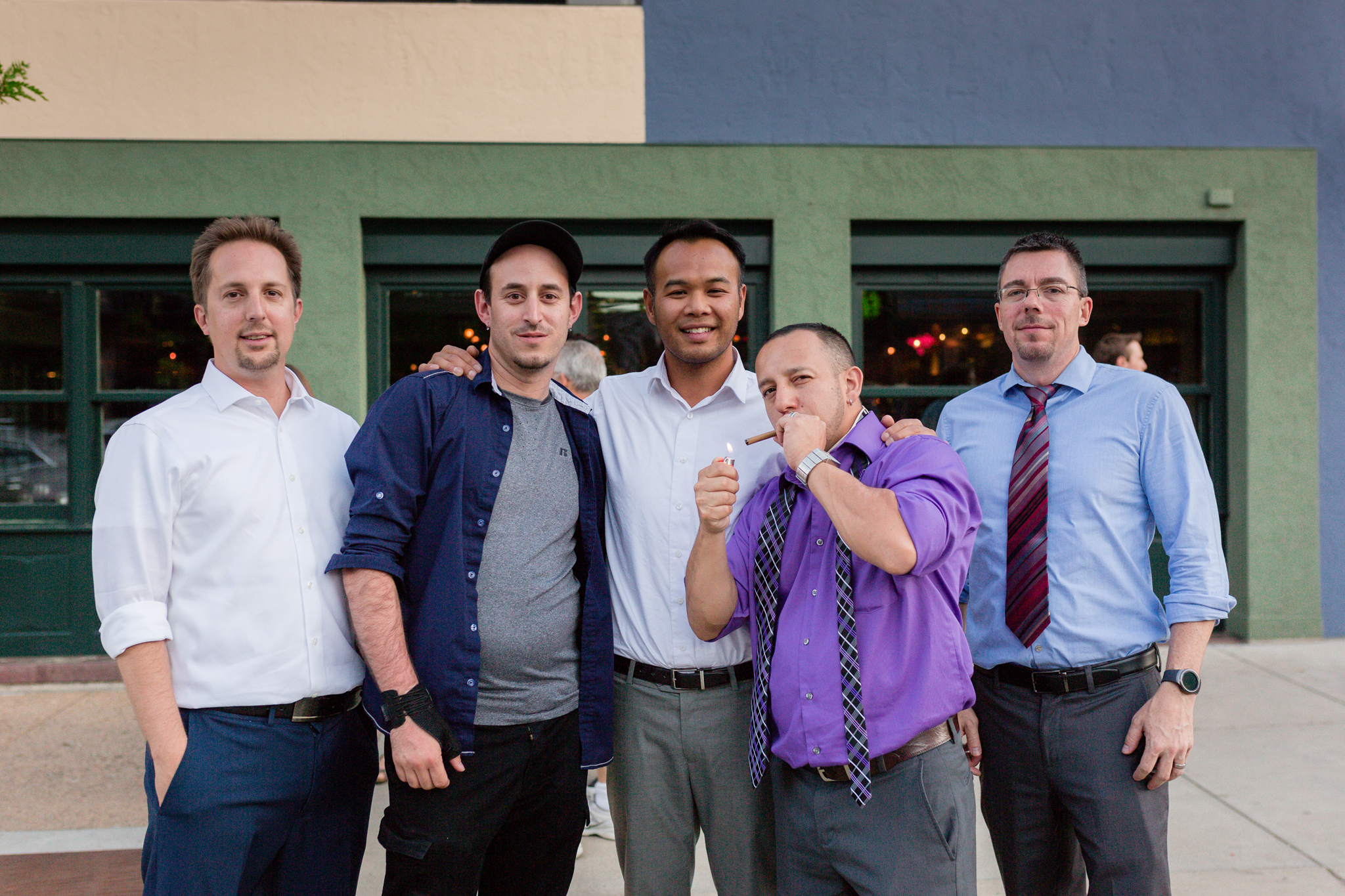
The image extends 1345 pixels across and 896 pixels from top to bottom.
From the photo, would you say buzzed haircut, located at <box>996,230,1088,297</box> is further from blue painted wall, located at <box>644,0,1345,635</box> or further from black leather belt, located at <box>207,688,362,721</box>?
blue painted wall, located at <box>644,0,1345,635</box>

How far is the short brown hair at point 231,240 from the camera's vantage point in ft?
7.59

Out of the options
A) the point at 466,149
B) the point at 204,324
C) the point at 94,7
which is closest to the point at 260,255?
the point at 204,324

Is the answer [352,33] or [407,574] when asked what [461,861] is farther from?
[352,33]

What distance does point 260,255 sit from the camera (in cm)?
233

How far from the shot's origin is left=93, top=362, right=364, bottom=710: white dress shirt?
2.07 metres

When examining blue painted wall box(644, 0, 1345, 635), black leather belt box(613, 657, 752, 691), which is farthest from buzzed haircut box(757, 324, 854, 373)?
blue painted wall box(644, 0, 1345, 635)

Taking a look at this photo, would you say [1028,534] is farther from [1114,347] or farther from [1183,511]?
[1114,347]

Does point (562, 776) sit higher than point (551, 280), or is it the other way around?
point (551, 280)

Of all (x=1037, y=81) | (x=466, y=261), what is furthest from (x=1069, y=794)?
(x=1037, y=81)

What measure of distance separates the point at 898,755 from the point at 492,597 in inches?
42.5

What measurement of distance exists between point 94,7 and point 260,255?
5.83 meters

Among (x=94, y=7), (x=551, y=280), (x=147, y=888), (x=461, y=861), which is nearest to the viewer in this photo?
(x=147, y=888)

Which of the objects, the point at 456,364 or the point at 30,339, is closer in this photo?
the point at 456,364

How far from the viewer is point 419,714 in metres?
2.20
